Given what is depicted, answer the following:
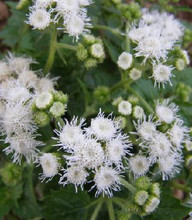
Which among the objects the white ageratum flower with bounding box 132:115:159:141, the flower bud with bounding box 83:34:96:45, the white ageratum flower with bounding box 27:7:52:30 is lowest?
the white ageratum flower with bounding box 132:115:159:141

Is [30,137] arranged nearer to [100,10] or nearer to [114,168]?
[114,168]

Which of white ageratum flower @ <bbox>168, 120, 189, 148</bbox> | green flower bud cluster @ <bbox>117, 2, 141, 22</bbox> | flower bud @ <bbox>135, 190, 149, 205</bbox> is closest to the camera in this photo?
flower bud @ <bbox>135, 190, 149, 205</bbox>

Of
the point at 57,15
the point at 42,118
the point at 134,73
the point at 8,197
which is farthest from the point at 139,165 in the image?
the point at 57,15

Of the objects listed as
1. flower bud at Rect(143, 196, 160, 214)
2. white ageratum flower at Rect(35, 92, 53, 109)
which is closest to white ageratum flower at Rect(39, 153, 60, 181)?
white ageratum flower at Rect(35, 92, 53, 109)

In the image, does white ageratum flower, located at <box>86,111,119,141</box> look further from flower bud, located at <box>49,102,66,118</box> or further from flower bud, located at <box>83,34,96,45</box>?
flower bud, located at <box>83,34,96,45</box>

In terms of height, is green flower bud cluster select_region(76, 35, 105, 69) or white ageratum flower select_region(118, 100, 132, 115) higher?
green flower bud cluster select_region(76, 35, 105, 69)

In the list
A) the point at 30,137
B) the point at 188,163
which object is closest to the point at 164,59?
the point at 188,163

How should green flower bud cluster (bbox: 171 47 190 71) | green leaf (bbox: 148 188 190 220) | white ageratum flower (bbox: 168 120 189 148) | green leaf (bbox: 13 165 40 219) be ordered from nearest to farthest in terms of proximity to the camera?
green leaf (bbox: 148 188 190 220)
white ageratum flower (bbox: 168 120 189 148)
green leaf (bbox: 13 165 40 219)
green flower bud cluster (bbox: 171 47 190 71)

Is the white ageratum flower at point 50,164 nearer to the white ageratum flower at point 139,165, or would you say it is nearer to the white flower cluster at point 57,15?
the white ageratum flower at point 139,165
